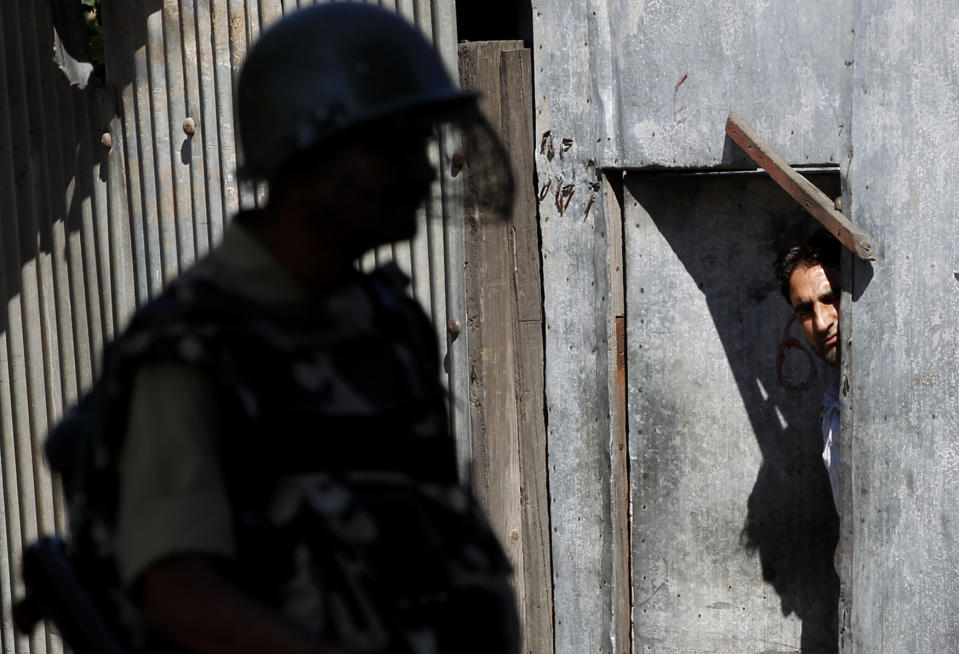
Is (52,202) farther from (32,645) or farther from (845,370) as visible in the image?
(845,370)

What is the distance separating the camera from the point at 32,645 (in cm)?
468

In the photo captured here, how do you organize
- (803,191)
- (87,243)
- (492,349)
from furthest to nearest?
(87,243)
(492,349)
(803,191)

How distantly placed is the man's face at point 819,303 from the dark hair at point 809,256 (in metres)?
0.02

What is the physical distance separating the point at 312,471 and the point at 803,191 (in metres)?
2.52

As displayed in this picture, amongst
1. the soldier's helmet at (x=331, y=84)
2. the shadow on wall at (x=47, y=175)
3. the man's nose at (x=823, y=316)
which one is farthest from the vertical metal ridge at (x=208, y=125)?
the soldier's helmet at (x=331, y=84)

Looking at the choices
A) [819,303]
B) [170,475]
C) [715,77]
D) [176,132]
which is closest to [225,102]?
[176,132]

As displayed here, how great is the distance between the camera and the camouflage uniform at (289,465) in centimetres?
136

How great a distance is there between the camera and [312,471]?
1449 mm

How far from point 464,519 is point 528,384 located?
2.54 metres

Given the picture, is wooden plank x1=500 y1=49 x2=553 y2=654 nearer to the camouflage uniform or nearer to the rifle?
the camouflage uniform

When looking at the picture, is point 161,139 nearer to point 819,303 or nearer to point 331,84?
point 819,303

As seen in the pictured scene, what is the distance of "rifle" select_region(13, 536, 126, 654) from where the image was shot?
1489 mm

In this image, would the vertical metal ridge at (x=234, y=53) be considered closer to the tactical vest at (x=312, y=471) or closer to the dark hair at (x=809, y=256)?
the dark hair at (x=809, y=256)

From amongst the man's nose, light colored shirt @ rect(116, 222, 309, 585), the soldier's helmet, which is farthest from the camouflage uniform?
the man's nose
